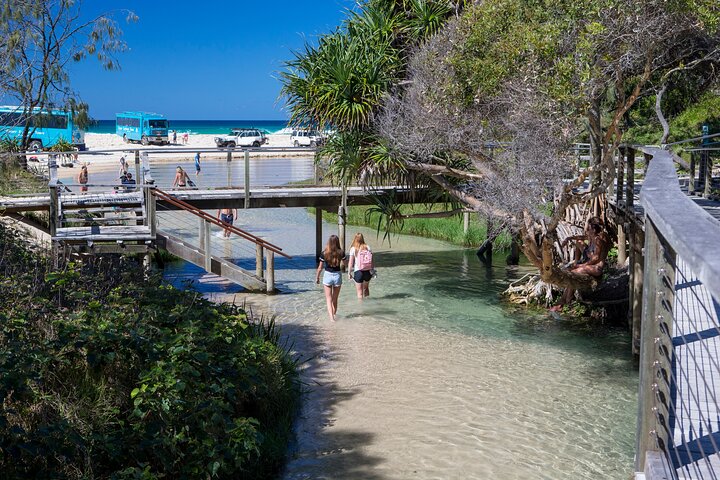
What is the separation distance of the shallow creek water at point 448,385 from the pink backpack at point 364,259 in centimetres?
85

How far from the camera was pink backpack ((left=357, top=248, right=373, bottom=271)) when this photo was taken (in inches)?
624

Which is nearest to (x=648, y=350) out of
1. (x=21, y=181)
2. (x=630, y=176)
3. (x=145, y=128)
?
(x=630, y=176)

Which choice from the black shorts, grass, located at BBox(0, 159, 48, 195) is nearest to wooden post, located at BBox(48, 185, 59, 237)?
grass, located at BBox(0, 159, 48, 195)

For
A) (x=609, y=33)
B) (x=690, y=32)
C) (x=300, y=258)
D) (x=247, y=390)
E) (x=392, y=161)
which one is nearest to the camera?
(x=247, y=390)

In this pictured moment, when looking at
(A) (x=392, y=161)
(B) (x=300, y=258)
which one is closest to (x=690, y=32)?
(A) (x=392, y=161)

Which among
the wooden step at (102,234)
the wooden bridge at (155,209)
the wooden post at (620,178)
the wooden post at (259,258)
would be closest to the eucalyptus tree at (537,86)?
the wooden post at (620,178)

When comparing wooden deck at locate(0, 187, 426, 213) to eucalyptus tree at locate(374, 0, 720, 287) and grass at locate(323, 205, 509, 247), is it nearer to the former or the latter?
grass at locate(323, 205, 509, 247)

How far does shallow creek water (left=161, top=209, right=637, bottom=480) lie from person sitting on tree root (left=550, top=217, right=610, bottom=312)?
1078 millimetres

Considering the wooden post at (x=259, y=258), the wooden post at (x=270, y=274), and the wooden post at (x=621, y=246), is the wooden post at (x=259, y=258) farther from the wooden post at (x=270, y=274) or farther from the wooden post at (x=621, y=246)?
the wooden post at (x=621, y=246)

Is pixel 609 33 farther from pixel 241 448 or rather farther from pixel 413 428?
pixel 241 448

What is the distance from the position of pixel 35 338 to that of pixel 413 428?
4.47 meters

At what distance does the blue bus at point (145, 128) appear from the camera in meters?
76.8

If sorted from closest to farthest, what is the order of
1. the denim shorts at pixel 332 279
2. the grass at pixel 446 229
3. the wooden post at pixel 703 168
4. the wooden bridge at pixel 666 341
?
1. the wooden bridge at pixel 666 341
2. the wooden post at pixel 703 168
3. the denim shorts at pixel 332 279
4. the grass at pixel 446 229

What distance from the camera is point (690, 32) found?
44.2ft
